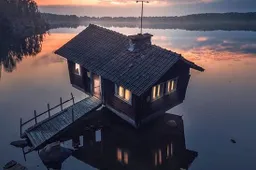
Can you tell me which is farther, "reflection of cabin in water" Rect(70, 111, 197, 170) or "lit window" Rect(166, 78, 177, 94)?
"lit window" Rect(166, 78, 177, 94)

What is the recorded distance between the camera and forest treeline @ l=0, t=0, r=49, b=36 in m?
90.9

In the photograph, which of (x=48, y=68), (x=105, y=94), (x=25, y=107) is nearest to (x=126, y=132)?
(x=105, y=94)

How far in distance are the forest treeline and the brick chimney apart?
263 feet

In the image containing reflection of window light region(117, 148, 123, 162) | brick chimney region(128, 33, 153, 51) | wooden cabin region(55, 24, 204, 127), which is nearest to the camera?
reflection of window light region(117, 148, 123, 162)

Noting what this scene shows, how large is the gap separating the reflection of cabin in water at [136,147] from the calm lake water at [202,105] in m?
0.83

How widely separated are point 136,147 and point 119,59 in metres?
8.85

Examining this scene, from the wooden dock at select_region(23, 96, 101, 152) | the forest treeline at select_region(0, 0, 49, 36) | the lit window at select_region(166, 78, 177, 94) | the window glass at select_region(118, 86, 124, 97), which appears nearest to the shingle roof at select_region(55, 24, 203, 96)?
the window glass at select_region(118, 86, 124, 97)

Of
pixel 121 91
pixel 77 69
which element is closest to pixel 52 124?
pixel 121 91

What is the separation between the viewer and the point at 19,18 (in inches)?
4609

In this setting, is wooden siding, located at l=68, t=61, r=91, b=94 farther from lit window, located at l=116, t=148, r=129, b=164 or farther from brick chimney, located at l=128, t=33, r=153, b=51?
lit window, located at l=116, t=148, r=129, b=164

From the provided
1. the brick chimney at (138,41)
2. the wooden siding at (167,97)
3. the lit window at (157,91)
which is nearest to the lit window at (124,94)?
the wooden siding at (167,97)

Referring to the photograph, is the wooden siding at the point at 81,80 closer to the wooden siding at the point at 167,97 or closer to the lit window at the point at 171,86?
the wooden siding at the point at 167,97

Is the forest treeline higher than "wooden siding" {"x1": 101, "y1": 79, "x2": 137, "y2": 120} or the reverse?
higher

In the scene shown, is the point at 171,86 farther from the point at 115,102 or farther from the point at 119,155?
the point at 119,155
